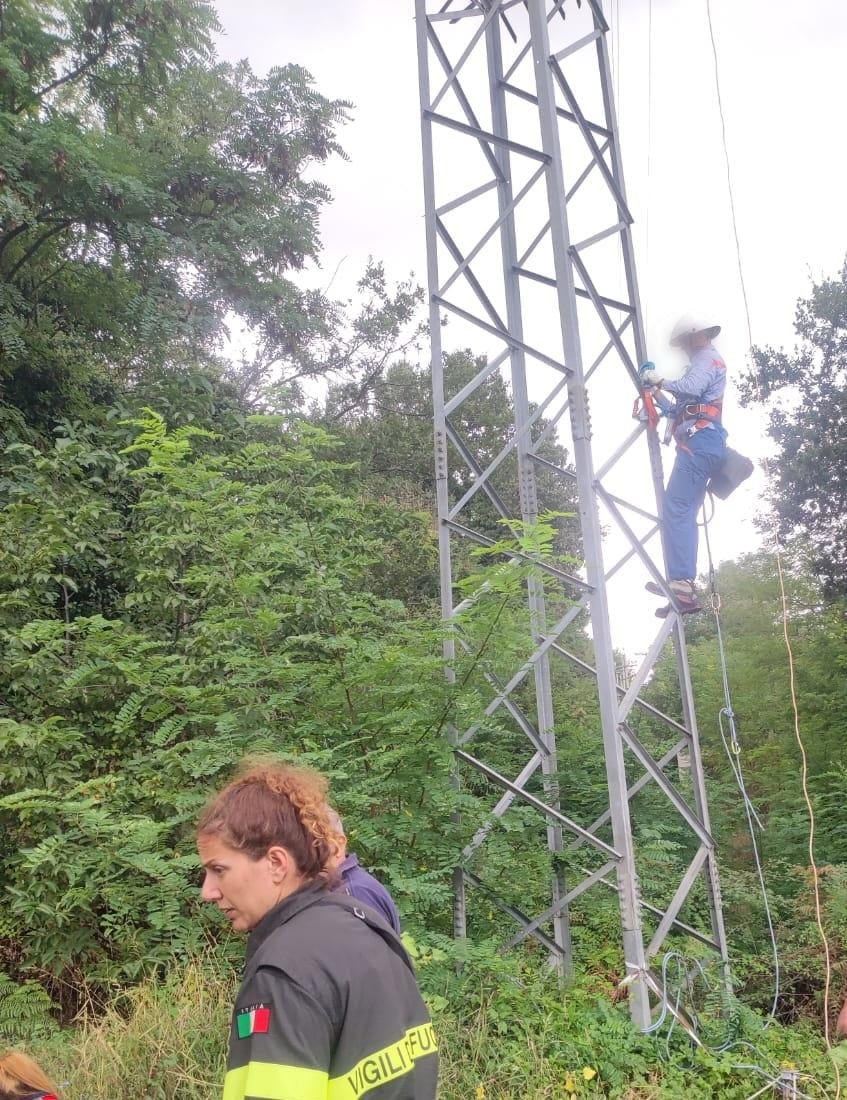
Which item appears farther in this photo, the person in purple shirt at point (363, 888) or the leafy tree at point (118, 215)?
the leafy tree at point (118, 215)

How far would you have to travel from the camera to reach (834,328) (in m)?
16.0

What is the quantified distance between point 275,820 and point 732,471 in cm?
464

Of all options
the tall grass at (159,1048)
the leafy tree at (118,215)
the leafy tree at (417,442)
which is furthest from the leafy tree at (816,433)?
the tall grass at (159,1048)

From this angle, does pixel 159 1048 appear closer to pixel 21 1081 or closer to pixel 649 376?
pixel 21 1081

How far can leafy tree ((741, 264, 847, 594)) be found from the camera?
15.4m

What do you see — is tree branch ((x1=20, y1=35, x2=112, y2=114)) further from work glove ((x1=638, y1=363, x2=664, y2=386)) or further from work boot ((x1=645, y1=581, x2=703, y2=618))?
work boot ((x1=645, y1=581, x2=703, y2=618))

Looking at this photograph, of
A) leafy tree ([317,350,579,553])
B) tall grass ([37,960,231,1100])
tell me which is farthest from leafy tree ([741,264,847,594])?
tall grass ([37,960,231,1100])

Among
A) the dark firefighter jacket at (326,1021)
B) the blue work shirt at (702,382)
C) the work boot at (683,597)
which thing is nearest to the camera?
the dark firefighter jacket at (326,1021)

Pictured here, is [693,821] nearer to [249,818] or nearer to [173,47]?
[249,818]

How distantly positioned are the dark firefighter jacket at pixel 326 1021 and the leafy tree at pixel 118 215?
342 inches

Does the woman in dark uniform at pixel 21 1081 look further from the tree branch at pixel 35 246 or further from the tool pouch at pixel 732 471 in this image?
the tree branch at pixel 35 246

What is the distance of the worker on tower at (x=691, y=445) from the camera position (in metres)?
5.40

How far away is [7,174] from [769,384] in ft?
44.4

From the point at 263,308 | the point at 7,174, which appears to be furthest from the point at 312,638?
the point at 263,308
